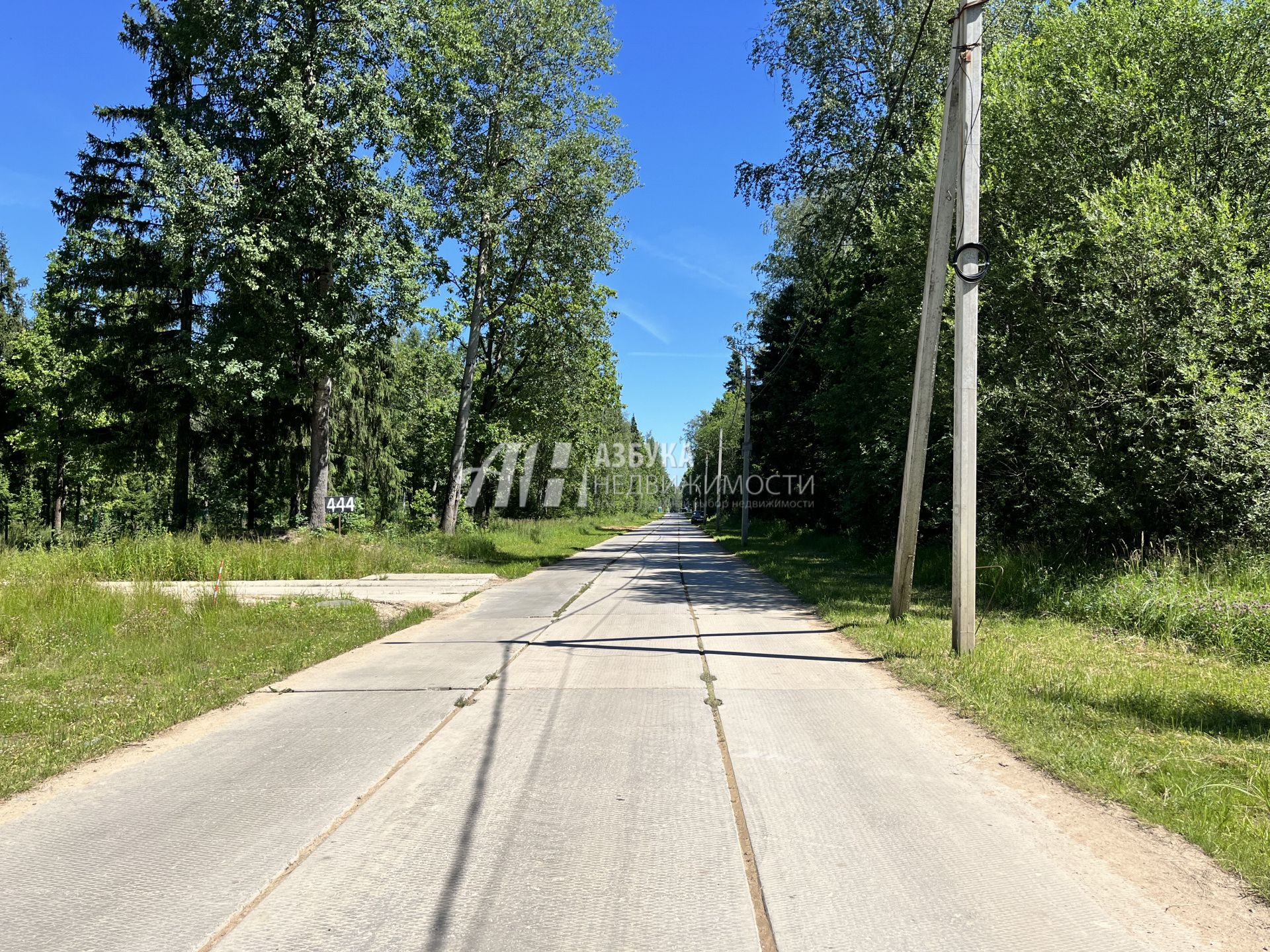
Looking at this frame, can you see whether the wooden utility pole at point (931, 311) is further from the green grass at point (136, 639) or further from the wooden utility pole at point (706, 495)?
the wooden utility pole at point (706, 495)

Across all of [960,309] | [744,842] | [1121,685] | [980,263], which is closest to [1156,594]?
[1121,685]

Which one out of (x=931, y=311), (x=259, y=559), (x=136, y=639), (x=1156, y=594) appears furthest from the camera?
(x=259, y=559)

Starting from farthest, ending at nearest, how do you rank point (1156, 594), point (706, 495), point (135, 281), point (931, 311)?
point (706, 495), point (135, 281), point (1156, 594), point (931, 311)

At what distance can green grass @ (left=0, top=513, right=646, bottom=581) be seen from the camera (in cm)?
1434

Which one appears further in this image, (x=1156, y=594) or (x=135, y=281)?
(x=135, y=281)

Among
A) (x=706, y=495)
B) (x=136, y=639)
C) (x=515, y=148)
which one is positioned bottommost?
(x=136, y=639)

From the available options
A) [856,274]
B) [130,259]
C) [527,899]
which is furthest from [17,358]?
[527,899]

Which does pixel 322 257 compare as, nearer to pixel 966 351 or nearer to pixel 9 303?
pixel 966 351

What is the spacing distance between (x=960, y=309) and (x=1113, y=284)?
191 inches

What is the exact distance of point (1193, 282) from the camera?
410 inches

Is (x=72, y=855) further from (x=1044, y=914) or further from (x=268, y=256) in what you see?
(x=268, y=256)

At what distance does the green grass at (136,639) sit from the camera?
558cm

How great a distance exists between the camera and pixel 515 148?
2378cm

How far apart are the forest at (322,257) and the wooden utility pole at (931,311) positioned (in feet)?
48.0
